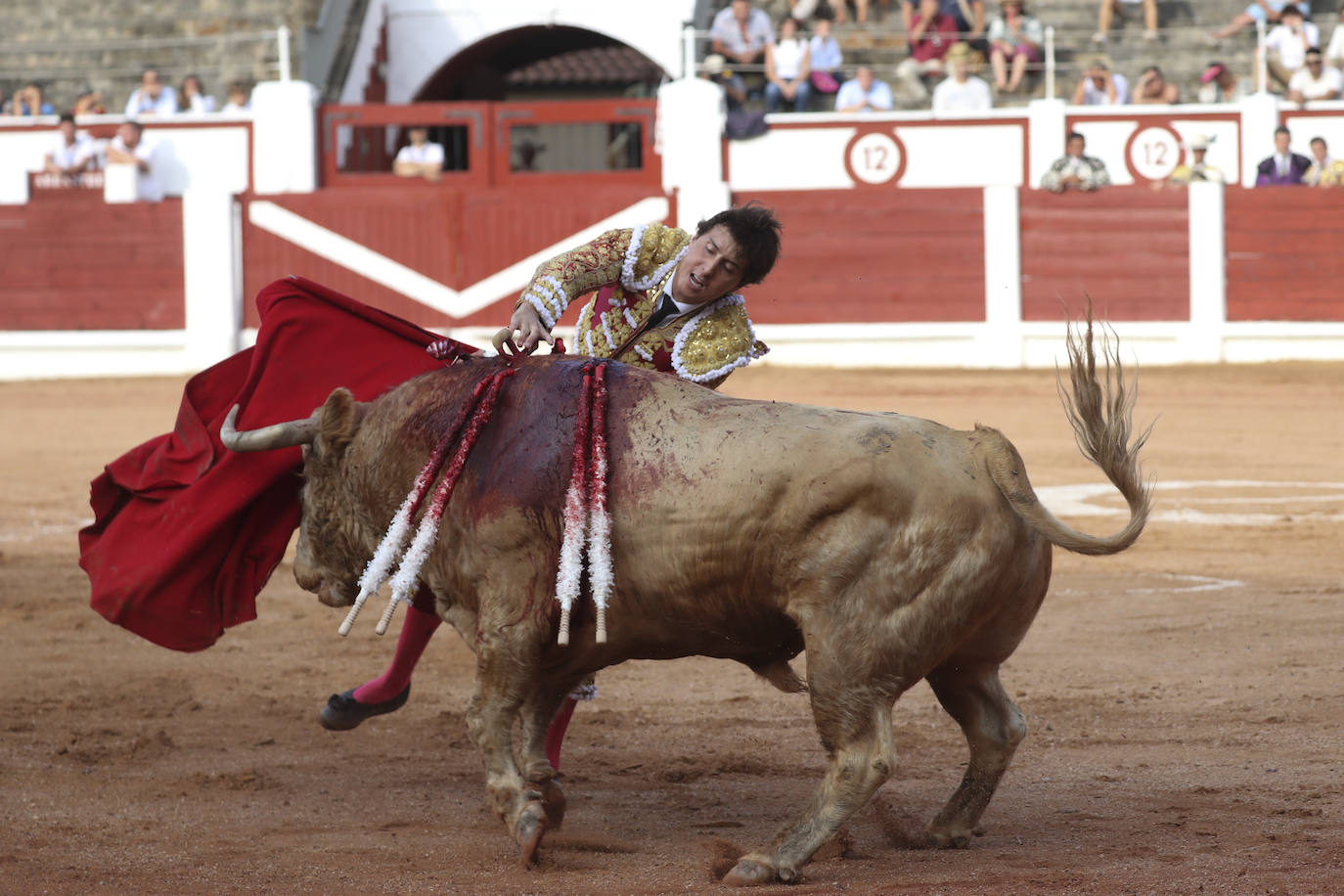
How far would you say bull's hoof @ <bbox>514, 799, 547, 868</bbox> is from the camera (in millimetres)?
2693

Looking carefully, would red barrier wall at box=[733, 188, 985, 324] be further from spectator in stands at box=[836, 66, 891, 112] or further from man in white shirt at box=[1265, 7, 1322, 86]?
man in white shirt at box=[1265, 7, 1322, 86]

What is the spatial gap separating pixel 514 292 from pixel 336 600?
31.1 feet

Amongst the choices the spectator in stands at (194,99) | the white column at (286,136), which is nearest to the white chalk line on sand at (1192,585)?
the white column at (286,136)

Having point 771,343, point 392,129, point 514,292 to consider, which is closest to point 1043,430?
point 771,343

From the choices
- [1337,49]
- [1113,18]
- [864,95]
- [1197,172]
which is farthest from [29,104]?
[1337,49]

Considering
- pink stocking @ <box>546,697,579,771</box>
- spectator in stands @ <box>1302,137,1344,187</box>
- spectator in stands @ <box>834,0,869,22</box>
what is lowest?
pink stocking @ <box>546,697,579,771</box>

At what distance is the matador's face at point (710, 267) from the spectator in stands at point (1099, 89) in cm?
1038

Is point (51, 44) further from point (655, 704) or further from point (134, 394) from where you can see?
point (655, 704)

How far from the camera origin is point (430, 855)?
2.84 m

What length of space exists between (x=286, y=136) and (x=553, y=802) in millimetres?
10869

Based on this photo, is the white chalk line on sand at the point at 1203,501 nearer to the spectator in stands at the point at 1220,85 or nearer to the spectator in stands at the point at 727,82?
the spectator in stands at the point at 1220,85

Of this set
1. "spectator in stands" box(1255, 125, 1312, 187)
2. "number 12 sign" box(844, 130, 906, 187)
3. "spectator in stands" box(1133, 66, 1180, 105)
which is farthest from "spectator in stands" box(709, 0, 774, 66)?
"spectator in stands" box(1255, 125, 1312, 187)

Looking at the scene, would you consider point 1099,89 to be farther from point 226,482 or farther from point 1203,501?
point 226,482

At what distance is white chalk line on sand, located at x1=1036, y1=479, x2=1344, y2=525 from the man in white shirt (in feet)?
22.1
